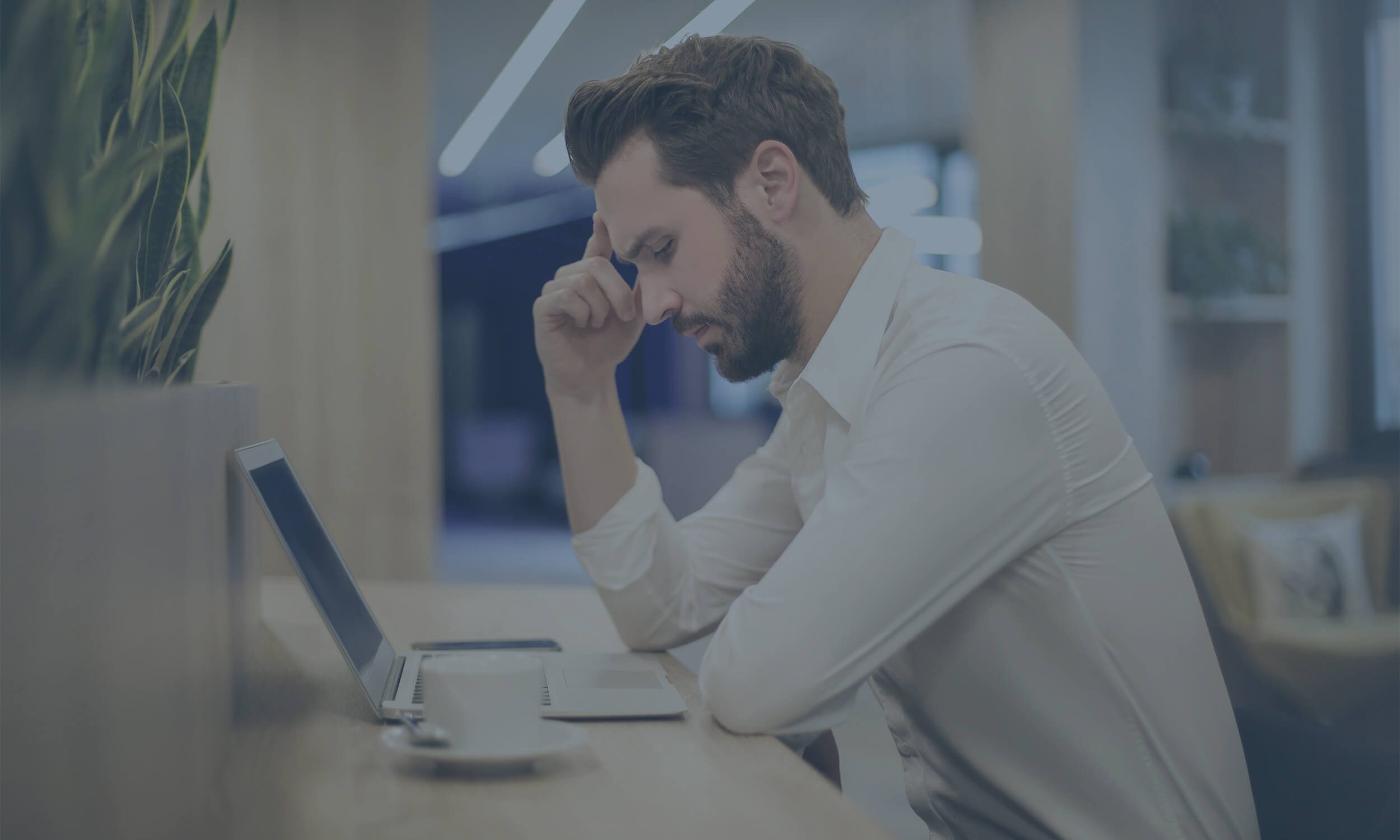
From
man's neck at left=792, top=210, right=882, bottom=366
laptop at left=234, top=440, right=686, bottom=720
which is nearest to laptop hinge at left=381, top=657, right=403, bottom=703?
laptop at left=234, top=440, right=686, bottom=720

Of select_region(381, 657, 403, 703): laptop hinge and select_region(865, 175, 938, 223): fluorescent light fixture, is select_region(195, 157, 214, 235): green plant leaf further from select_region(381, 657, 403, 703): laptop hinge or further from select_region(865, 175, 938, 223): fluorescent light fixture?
select_region(865, 175, 938, 223): fluorescent light fixture

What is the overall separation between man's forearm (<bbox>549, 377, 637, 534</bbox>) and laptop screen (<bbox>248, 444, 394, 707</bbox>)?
0.96ft

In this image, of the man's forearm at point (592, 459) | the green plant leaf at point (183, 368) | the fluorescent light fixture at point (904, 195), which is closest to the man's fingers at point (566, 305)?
the man's forearm at point (592, 459)

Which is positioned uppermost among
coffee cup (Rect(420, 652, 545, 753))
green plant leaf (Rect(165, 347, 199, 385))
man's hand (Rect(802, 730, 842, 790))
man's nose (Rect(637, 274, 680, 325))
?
man's nose (Rect(637, 274, 680, 325))

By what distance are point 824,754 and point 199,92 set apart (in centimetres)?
89

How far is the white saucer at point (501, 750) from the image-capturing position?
74cm

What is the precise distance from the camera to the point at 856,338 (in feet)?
3.79

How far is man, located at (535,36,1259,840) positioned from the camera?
0.93m

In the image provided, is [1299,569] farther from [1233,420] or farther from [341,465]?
→ [341,465]

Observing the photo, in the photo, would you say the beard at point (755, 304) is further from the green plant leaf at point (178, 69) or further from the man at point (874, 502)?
the green plant leaf at point (178, 69)

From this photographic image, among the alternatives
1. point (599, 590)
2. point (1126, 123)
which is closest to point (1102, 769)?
point (599, 590)

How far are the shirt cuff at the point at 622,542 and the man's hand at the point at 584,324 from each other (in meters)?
0.16

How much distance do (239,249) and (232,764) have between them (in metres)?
2.81

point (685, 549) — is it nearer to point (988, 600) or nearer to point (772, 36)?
point (988, 600)
